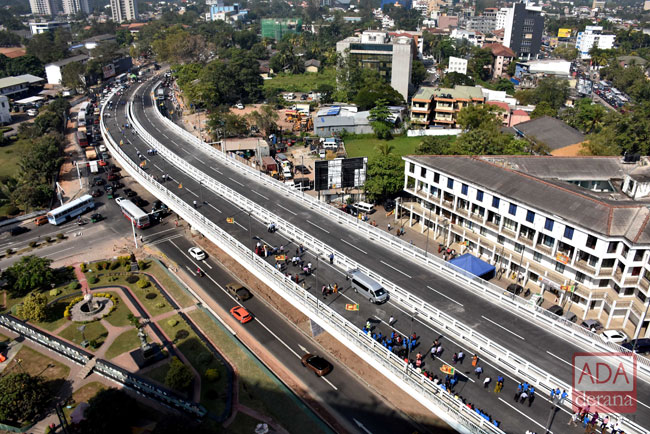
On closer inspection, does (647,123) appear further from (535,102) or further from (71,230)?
(71,230)

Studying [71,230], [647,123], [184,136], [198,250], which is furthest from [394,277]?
[647,123]

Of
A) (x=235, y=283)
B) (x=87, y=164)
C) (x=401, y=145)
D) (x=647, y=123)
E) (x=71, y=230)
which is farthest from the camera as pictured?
(x=401, y=145)

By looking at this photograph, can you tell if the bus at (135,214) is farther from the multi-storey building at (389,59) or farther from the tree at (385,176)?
the multi-storey building at (389,59)

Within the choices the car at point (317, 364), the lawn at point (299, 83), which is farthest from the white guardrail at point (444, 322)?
the lawn at point (299, 83)

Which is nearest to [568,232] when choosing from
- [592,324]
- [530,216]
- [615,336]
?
[530,216]

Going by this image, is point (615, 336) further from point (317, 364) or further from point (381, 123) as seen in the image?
point (381, 123)

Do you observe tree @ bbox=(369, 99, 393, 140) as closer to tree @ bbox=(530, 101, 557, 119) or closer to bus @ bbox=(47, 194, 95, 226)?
tree @ bbox=(530, 101, 557, 119)
